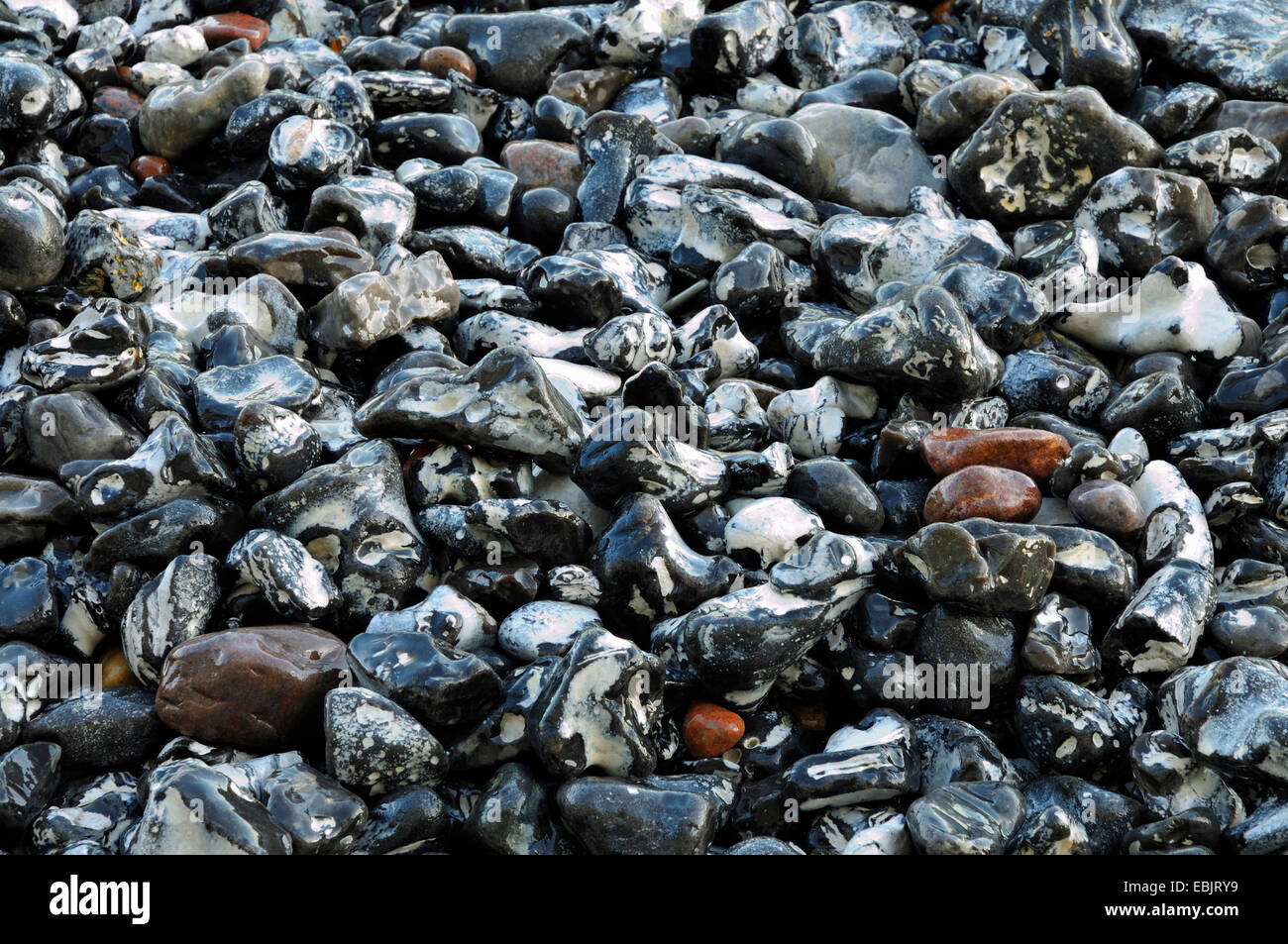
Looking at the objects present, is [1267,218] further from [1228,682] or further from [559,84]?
[559,84]

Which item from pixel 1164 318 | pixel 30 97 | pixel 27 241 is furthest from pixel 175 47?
pixel 1164 318

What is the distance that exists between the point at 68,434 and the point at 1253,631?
2853 mm

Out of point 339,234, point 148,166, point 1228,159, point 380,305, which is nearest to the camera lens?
point 380,305

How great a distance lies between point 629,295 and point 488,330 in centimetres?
45

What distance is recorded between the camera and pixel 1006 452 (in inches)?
122

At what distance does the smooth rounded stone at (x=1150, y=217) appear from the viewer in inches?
152

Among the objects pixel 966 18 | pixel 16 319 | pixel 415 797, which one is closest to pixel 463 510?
pixel 415 797

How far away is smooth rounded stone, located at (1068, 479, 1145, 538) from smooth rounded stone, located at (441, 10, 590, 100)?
304 centimetres

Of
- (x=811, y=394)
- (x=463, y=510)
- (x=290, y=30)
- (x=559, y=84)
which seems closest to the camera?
(x=463, y=510)

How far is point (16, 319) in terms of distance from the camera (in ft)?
11.5

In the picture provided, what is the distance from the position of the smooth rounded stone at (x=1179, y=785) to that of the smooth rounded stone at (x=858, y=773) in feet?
1.46

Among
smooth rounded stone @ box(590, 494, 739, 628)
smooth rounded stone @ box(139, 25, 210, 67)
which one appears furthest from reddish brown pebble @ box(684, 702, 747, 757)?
smooth rounded stone @ box(139, 25, 210, 67)

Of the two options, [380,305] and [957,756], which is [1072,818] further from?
[380,305]

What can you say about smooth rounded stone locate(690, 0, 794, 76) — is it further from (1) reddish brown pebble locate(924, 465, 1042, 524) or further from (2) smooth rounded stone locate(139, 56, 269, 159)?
(1) reddish brown pebble locate(924, 465, 1042, 524)
